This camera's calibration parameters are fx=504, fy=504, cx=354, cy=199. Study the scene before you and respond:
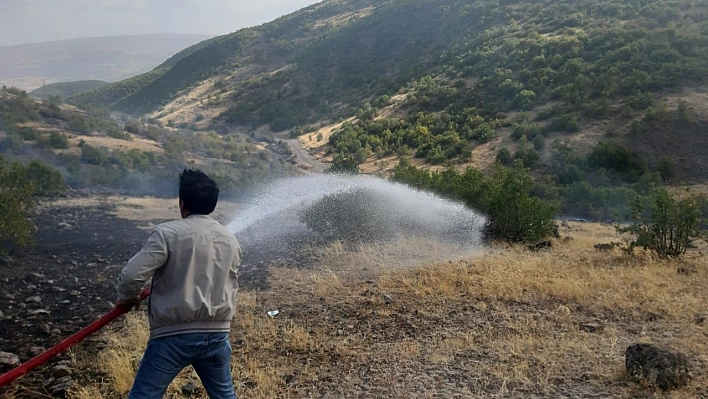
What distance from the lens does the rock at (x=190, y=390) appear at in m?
4.60

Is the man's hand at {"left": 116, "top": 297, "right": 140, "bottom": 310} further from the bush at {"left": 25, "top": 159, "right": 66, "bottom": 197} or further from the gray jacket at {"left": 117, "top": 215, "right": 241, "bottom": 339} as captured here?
the bush at {"left": 25, "top": 159, "right": 66, "bottom": 197}

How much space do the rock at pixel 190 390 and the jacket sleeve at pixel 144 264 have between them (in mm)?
2209

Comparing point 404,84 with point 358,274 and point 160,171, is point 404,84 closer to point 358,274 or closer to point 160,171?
point 160,171

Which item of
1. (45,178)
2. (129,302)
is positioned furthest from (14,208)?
(129,302)

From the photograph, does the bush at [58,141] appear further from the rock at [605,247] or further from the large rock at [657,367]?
the large rock at [657,367]

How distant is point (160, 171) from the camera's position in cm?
2438

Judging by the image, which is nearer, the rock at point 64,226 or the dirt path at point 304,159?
the rock at point 64,226

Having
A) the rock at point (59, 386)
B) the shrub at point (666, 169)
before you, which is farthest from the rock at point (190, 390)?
the shrub at point (666, 169)

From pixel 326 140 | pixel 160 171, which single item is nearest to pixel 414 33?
pixel 326 140

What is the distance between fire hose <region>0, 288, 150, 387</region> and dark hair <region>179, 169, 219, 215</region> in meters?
0.61

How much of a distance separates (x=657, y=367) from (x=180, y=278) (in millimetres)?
4064

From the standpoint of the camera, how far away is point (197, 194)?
9.87ft

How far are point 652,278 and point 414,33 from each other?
62361 mm

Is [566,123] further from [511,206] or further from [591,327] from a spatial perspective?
[591,327]
